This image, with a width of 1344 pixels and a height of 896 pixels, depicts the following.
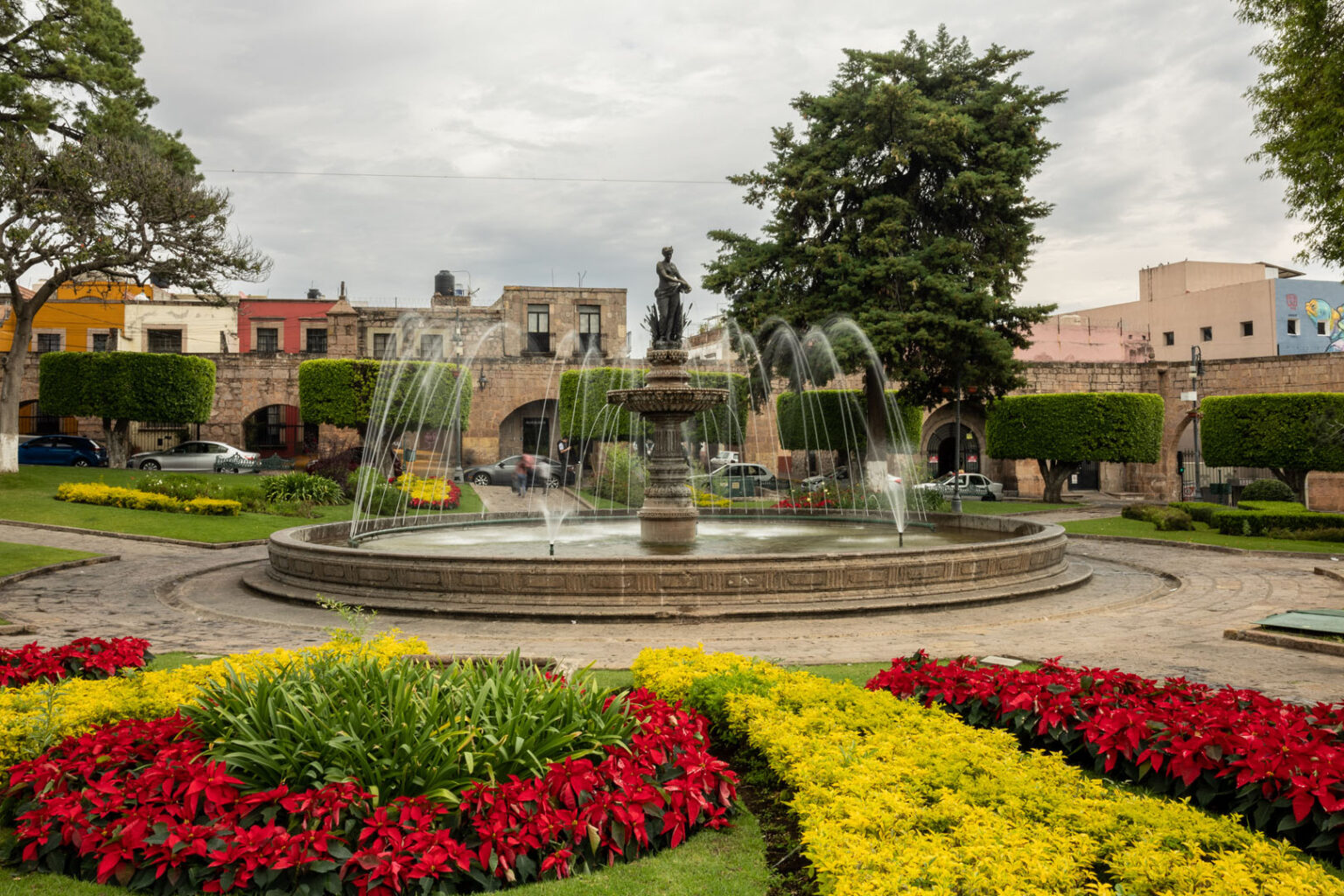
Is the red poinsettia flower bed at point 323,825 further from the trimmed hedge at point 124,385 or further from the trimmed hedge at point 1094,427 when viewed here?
the trimmed hedge at point 124,385

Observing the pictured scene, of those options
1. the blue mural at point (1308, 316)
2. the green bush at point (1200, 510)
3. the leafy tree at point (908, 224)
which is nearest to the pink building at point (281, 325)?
the leafy tree at point (908, 224)

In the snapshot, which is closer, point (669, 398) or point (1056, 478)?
point (669, 398)

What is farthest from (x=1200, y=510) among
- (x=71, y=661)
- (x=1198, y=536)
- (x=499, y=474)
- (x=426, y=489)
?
(x=499, y=474)

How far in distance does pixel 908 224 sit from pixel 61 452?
1213 inches

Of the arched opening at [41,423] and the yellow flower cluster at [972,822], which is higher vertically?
the arched opening at [41,423]

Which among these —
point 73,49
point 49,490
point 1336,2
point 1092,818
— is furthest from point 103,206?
point 1336,2

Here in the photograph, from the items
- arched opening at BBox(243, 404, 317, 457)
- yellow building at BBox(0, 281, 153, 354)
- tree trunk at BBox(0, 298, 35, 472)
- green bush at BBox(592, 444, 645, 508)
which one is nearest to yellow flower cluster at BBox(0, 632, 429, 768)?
green bush at BBox(592, 444, 645, 508)

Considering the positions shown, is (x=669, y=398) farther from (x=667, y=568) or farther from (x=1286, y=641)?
(x=1286, y=641)

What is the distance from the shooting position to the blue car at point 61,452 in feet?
102

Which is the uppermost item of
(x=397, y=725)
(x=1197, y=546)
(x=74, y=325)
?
(x=74, y=325)

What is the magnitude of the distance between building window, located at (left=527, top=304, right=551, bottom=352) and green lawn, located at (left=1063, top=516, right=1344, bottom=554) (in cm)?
2745

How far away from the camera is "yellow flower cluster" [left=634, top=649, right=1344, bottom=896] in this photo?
3001 millimetres

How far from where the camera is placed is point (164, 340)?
42.1m

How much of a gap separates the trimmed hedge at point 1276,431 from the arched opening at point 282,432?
35489 mm
